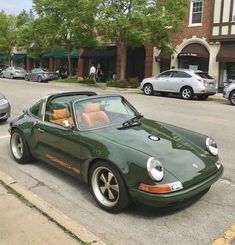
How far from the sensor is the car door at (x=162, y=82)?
20.6 m

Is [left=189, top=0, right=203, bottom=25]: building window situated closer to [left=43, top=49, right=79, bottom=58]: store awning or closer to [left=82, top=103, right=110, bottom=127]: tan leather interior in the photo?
[left=43, top=49, right=79, bottom=58]: store awning

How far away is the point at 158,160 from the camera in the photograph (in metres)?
4.49

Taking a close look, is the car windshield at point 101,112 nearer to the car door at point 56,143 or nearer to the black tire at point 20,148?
the car door at point 56,143

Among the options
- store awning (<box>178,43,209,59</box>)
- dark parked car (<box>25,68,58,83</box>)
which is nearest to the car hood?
store awning (<box>178,43,209,59</box>)

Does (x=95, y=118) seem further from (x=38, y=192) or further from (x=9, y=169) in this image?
(x=9, y=169)

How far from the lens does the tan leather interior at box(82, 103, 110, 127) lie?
546 centimetres

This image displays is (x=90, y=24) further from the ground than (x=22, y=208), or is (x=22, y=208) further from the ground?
(x=90, y=24)

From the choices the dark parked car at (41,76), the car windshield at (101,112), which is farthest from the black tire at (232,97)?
the dark parked car at (41,76)

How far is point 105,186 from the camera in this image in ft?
15.6

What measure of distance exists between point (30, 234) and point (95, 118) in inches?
80.0

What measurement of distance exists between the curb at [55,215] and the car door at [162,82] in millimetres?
15744

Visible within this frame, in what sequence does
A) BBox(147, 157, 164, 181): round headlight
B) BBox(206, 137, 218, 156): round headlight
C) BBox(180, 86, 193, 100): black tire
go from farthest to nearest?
1. BBox(180, 86, 193, 100): black tire
2. BBox(206, 137, 218, 156): round headlight
3. BBox(147, 157, 164, 181): round headlight

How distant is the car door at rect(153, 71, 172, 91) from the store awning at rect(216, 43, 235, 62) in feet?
14.5

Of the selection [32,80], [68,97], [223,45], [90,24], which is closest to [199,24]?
[223,45]
